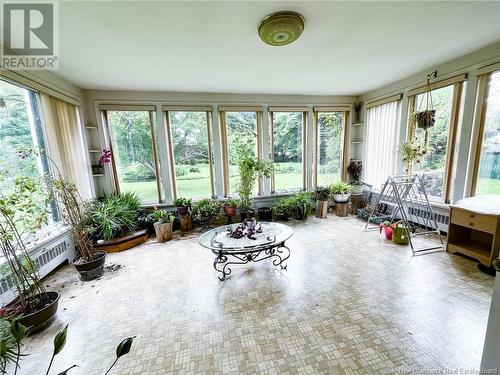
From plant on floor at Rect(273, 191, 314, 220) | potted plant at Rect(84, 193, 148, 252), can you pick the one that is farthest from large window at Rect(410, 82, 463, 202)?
potted plant at Rect(84, 193, 148, 252)

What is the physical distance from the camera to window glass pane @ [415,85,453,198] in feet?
10.0

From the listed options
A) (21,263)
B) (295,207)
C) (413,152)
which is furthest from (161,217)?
(413,152)

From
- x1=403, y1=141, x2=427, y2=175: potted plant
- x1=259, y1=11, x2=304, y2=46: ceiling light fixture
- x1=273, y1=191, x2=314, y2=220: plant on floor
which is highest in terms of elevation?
x1=259, y1=11, x2=304, y2=46: ceiling light fixture

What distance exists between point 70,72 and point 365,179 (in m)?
5.58

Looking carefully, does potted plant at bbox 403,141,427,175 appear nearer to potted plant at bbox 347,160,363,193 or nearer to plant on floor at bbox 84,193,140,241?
potted plant at bbox 347,160,363,193

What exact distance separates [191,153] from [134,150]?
104cm

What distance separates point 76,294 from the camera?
7.18 feet

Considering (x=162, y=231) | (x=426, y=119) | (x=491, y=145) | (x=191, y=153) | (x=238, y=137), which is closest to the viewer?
(x=491, y=145)

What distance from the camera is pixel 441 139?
10.3 ft

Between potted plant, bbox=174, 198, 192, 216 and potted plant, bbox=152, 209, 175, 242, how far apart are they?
0.26 metres

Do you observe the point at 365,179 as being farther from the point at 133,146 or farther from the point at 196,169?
the point at 133,146

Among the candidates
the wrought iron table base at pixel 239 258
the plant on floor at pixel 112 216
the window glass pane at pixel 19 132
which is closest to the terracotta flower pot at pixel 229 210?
the wrought iron table base at pixel 239 258

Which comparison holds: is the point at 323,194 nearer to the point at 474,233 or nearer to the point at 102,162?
the point at 474,233

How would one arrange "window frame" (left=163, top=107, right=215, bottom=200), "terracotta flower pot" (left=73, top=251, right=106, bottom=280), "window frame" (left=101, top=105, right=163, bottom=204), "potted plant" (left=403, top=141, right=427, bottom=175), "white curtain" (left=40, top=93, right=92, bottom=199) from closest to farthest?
1. "terracotta flower pot" (left=73, top=251, right=106, bottom=280)
2. "white curtain" (left=40, top=93, right=92, bottom=199)
3. "potted plant" (left=403, top=141, right=427, bottom=175)
4. "window frame" (left=101, top=105, right=163, bottom=204)
5. "window frame" (left=163, top=107, right=215, bottom=200)
